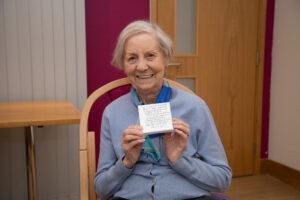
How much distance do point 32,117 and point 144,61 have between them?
626mm

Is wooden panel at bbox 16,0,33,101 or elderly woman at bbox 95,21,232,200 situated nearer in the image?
elderly woman at bbox 95,21,232,200

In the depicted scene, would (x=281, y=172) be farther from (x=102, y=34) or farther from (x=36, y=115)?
(x=36, y=115)

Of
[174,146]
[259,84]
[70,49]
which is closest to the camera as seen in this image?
[174,146]

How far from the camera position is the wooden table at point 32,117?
4.33 ft

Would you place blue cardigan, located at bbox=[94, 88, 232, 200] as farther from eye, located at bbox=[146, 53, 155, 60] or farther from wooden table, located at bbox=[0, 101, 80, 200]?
wooden table, located at bbox=[0, 101, 80, 200]

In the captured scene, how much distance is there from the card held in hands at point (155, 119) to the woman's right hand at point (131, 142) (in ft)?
0.08

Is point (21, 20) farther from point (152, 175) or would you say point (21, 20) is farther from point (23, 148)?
point (152, 175)

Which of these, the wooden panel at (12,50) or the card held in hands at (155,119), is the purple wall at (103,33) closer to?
the wooden panel at (12,50)

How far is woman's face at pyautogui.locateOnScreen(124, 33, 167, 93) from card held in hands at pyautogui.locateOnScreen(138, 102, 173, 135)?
205 mm

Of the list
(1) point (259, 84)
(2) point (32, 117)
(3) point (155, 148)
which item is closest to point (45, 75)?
(2) point (32, 117)

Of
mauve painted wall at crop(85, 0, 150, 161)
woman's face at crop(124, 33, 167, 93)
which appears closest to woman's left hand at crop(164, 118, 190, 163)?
woman's face at crop(124, 33, 167, 93)

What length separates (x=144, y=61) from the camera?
1135 millimetres

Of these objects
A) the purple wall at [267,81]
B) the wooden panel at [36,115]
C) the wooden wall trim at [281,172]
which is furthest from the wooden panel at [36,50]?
the wooden wall trim at [281,172]

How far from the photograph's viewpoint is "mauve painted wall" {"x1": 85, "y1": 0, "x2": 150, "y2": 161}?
2.33m
